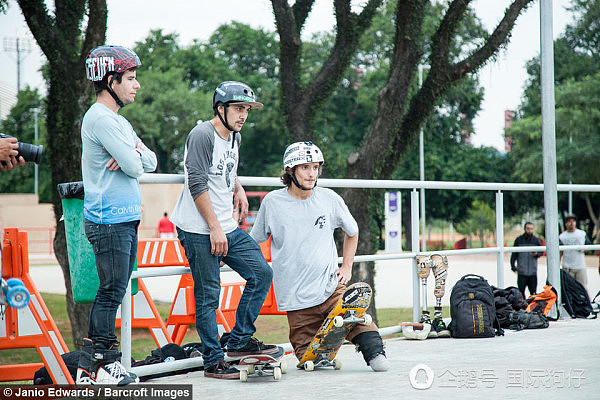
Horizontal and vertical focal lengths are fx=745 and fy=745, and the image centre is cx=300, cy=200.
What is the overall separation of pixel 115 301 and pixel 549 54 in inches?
233

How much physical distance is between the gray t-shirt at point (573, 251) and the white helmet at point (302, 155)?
868 centimetres

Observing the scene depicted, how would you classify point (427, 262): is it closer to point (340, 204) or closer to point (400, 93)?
point (340, 204)

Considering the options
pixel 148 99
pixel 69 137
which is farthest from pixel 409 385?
pixel 148 99

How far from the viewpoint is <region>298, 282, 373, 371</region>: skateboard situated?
483cm

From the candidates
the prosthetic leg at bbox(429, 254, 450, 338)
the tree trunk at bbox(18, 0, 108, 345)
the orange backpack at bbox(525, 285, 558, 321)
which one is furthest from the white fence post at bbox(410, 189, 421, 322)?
the tree trunk at bbox(18, 0, 108, 345)

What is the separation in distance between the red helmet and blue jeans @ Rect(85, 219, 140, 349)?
84 centimetres

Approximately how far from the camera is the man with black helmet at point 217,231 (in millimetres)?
4676

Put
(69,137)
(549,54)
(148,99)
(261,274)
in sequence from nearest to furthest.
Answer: (261,274), (549,54), (69,137), (148,99)

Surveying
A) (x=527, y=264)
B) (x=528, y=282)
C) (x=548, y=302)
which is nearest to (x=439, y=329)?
(x=548, y=302)

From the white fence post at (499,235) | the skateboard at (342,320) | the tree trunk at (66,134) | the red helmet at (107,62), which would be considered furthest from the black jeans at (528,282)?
the red helmet at (107,62)

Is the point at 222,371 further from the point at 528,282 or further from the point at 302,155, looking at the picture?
the point at 528,282

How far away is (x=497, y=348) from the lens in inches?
236

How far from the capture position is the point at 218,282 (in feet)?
15.6

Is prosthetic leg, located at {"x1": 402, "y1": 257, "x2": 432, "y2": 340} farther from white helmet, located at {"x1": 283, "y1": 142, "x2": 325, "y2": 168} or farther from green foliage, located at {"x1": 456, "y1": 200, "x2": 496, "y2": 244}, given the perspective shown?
green foliage, located at {"x1": 456, "y1": 200, "x2": 496, "y2": 244}
